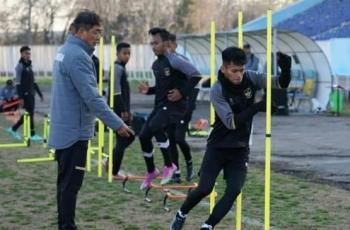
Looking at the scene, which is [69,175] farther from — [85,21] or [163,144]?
[163,144]

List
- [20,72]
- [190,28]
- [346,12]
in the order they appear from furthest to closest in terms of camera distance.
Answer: [190,28] → [346,12] → [20,72]

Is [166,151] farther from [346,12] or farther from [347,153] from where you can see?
[346,12]

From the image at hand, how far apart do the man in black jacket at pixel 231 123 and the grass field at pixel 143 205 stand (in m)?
1.01

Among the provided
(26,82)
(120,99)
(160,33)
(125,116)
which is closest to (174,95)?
(160,33)

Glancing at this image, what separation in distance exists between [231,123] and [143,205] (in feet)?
9.03

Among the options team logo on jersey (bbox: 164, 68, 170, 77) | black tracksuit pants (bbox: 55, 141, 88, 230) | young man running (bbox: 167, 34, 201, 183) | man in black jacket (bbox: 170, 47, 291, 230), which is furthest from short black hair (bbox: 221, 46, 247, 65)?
team logo on jersey (bbox: 164, 68, 170, 77)

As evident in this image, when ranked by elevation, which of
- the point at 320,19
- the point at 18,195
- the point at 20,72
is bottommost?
the point at 18,195

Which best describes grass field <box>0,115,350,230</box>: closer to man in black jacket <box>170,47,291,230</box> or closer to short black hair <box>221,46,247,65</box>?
man in black jacket <box>170,47,291,230</box>

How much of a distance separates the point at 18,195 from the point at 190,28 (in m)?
60.7

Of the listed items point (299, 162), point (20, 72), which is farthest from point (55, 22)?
point (299, 162)

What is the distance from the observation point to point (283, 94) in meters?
23.5

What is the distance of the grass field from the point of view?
788 centimetres

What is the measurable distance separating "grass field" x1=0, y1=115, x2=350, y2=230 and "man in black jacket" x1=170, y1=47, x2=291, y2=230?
1011mm

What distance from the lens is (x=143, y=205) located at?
8898 mm
